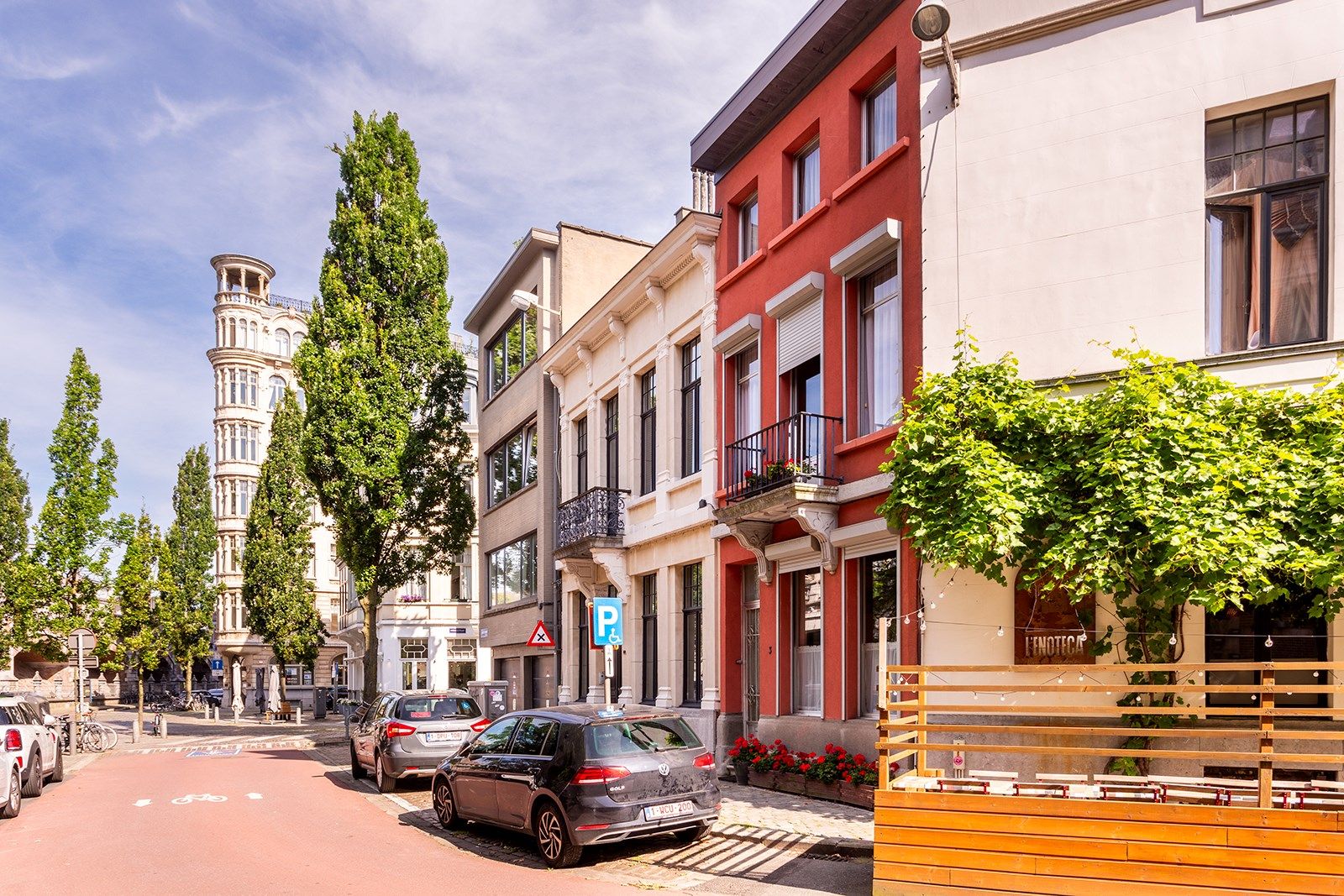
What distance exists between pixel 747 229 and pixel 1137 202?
26.5ft

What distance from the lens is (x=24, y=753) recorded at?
17.1m

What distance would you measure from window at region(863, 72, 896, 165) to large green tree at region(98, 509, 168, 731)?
25044 mm

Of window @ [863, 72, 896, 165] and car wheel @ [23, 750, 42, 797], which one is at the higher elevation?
window @ [863, 72, 896, 165]

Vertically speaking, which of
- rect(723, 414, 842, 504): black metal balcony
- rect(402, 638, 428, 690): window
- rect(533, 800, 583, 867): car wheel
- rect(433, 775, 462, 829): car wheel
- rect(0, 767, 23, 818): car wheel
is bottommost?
rect(402, 638, 428, 690): window

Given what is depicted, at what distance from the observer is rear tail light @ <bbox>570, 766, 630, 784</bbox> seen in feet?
34.9

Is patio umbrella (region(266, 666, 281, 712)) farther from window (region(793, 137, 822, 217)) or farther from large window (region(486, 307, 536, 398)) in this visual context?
window (region(793, 137, 822, 217))

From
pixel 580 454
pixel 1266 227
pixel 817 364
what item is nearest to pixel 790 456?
pixel 817 364

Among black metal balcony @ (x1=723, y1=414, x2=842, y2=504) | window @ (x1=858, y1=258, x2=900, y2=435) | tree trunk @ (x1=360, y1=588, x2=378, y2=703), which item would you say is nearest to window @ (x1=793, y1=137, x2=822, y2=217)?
window @ (x1=858, y1=258, x2=900, y2=435)

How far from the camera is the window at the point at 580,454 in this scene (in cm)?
2616

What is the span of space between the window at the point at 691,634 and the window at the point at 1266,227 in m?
10.3

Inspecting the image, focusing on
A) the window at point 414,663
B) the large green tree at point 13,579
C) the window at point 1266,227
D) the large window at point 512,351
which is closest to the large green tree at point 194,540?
the large green tree at point 13,579

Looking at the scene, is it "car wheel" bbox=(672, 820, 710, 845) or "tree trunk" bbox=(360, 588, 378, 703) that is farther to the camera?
"tree trunk" bbox=(360, 588, 378, 703)

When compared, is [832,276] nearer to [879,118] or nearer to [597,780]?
[879,118]

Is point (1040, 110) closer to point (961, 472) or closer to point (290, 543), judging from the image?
point (961, 472)
